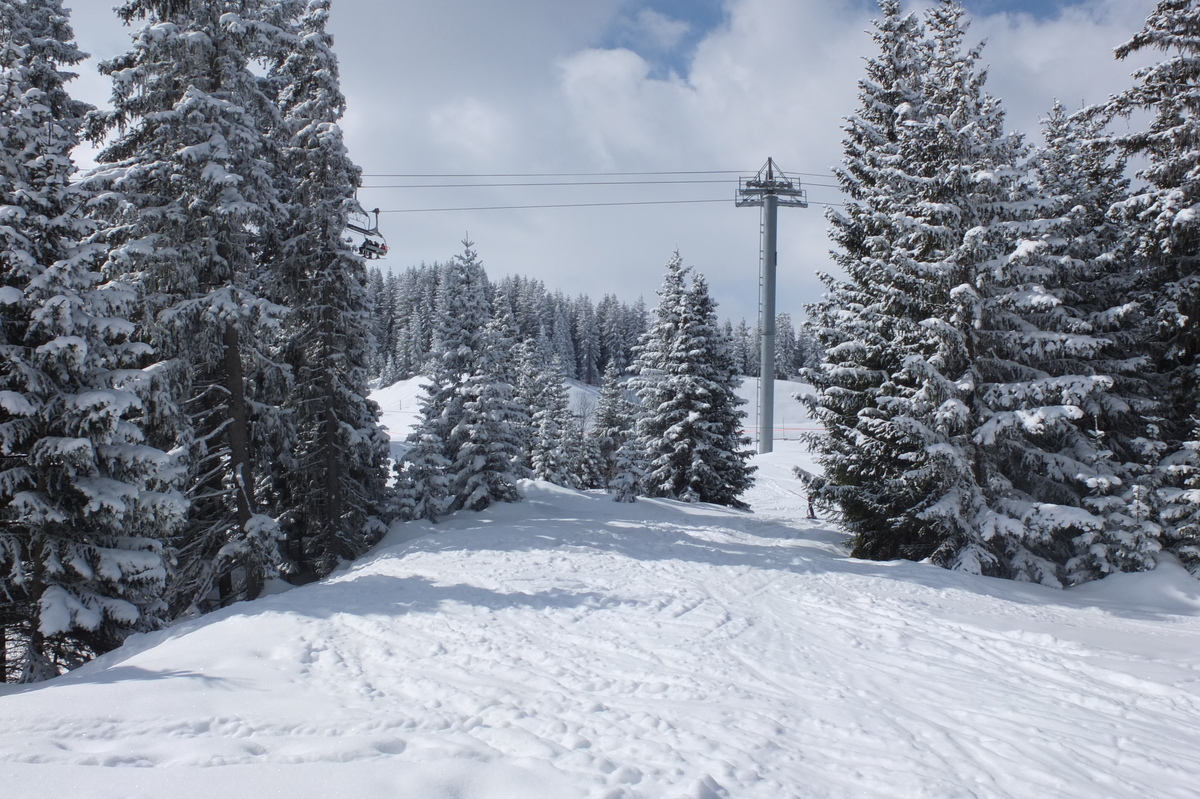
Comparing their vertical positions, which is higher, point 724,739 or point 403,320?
point 403,320

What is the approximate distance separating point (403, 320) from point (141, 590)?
87621 millimetres

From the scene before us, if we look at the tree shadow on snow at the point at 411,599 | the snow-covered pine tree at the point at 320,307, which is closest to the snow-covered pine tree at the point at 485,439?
the snow-covered pine tree at the point at 320,307

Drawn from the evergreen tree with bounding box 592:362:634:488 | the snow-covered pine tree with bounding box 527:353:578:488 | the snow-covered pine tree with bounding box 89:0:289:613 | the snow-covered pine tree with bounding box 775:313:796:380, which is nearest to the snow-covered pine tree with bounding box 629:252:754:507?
the snow-covered pine tree with bounding box 527:353:578:488

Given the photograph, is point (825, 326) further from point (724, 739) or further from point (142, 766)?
point (142, 766)

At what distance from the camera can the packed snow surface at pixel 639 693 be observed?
487 cm

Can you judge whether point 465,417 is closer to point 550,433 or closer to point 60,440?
point 60,440

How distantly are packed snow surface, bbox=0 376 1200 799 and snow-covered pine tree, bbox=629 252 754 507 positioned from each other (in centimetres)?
1178

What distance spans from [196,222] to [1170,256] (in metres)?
20.8

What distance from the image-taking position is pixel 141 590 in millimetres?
10789

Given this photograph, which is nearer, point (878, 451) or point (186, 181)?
point (186, 181)

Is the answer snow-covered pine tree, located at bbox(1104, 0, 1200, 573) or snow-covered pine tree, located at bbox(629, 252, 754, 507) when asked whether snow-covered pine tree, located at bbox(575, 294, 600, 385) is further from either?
snow-covered pine tree, located at bbox(1104, 0, 1200, 573)

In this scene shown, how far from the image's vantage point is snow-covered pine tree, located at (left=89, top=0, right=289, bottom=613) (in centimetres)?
1179

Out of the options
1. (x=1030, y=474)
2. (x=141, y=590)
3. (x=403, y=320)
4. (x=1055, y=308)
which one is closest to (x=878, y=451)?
(x=1030, y=474)

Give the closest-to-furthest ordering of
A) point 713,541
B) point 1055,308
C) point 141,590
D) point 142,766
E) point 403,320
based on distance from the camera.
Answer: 1. point 142,766
2. point 141,590
3. point 1055,308
4. point 713,541
5. point 403,320
